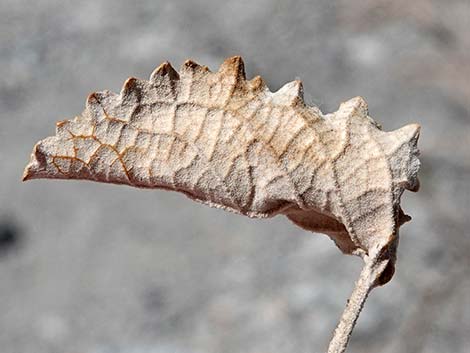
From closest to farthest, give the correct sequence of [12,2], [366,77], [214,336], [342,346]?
[342,346] < [214,336] < [366,77] < [12,2]

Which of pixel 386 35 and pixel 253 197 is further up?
pixel 386 35

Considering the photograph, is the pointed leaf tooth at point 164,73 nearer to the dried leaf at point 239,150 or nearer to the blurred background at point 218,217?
the dried leaf at point 239,150

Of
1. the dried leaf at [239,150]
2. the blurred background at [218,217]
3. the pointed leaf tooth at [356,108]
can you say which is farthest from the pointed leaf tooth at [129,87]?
the blurred background at [218,217]

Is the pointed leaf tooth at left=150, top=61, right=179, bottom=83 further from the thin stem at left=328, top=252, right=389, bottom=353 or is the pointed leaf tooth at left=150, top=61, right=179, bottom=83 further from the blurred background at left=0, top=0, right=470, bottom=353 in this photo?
the blurred background at left=0, top=0, right=470, bottom=353

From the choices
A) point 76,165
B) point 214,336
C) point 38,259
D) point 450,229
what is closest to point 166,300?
point 214,336

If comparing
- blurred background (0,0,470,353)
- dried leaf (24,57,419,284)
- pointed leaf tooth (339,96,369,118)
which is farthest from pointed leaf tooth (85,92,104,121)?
blurred background (0,0,470,353)

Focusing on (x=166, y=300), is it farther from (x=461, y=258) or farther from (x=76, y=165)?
(x=76, y=165)
